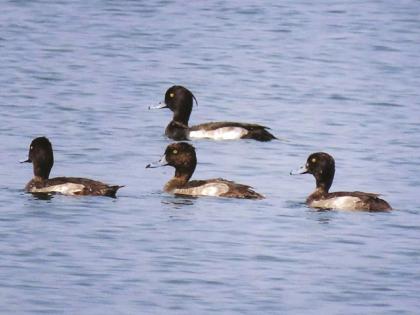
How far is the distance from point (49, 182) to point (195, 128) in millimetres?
7228

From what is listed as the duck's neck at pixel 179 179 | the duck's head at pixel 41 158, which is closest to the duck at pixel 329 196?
the duck's neck at pixel 179 179

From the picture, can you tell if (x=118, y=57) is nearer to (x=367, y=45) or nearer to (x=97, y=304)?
(x=367, y=45)

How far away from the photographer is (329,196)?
76.7 ft

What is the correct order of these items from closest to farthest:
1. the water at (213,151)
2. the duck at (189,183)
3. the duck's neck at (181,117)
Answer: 1. the water at (213,151)
2. the duck at (189,183)
3. the duck's neck at (181,117)

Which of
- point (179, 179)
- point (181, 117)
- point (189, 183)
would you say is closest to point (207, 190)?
point (189, 183)

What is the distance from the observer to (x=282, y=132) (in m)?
31.3

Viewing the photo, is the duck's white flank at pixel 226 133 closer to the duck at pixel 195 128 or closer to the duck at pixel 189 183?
the duck at pixel 195 128

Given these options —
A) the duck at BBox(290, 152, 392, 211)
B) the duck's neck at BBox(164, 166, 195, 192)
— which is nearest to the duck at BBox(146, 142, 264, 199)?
the duck's neck at BBox(164, 166, 195, 192)

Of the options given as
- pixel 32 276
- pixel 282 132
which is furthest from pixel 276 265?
pixel 282 132

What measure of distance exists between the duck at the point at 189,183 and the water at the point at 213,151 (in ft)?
0.66

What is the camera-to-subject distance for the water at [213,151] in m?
18.7

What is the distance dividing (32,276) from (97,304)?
1401 millimetres

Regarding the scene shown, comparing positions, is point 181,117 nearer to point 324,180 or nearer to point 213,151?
point 213,151

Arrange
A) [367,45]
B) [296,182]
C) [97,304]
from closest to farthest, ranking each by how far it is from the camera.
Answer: [97,304] < [296,182] < [367,45]
